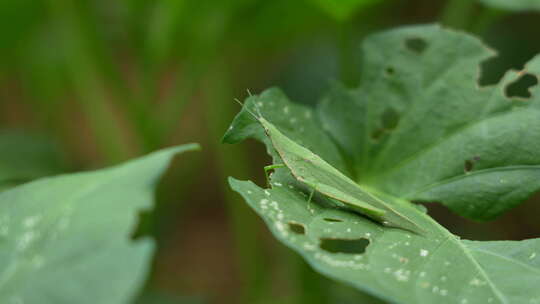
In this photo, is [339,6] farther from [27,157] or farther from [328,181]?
[27,157]

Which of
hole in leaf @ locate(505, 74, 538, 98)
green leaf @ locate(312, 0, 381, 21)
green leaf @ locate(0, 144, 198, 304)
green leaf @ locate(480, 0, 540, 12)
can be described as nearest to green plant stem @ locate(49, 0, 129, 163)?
green leaf @ locate(312, 0, 381, 21)

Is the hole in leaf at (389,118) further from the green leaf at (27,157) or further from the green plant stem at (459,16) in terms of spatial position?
the green leaf at (27,157)

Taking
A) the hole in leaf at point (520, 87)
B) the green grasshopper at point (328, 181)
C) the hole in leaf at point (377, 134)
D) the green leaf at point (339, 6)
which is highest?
the hole in leaf at point (520, 87)

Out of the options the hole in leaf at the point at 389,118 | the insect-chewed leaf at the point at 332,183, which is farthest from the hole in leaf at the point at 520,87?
the insect-chewed leaf at the point at 332,183

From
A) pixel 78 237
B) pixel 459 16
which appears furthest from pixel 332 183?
pixel 459 16

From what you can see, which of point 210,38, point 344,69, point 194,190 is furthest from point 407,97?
point 194,190

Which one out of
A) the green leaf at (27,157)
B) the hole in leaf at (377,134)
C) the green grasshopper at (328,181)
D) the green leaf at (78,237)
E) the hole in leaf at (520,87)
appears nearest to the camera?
the green leaf at (78,237)

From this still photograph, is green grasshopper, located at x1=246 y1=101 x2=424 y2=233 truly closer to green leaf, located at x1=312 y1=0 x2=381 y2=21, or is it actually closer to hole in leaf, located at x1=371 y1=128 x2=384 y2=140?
hole in leaf, located at x1=371 y1=128 x2=384 y2=140
